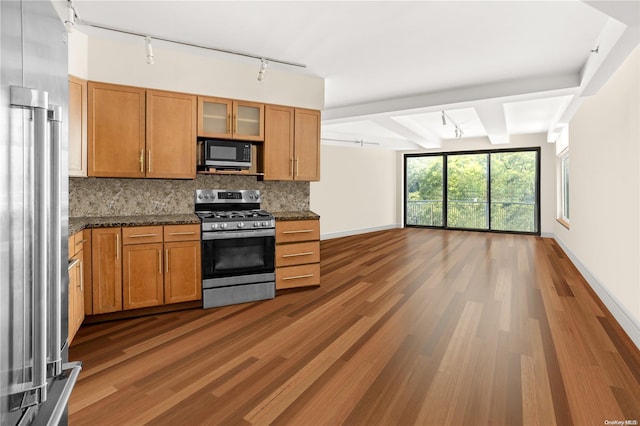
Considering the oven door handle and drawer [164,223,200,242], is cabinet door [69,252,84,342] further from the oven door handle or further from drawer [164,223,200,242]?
the oven door handle

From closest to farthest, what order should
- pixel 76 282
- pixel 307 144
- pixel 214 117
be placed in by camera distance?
1. pixel 76 282
2. pixel 214 117
3. pixel 307 144

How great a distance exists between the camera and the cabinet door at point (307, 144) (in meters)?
4.50

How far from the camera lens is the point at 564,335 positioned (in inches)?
116

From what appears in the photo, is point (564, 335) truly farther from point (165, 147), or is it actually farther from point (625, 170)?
point (165, 147)

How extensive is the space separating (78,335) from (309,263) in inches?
92.7

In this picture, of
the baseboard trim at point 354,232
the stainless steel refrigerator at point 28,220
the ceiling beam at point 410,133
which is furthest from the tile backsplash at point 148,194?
the baseboard trim at point 354,232

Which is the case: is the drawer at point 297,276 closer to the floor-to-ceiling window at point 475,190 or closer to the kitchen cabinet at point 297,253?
the kitchen cabinet at point 297,253

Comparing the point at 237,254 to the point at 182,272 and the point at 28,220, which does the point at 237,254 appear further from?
the point at 28,220

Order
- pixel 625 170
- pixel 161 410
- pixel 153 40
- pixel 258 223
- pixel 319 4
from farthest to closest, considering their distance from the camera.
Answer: pixel 258 223
pixel 153 40
pixel 625 170
pixel 319 4
pixel 161 410

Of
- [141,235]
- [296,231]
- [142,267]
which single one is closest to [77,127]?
[141,235]

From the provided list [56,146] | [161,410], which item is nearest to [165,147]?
[161,410]

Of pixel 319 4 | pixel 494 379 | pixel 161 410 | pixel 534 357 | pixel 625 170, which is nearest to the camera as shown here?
pixel 161 410

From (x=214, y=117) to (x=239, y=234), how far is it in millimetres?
1402

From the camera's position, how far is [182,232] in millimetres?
3557
